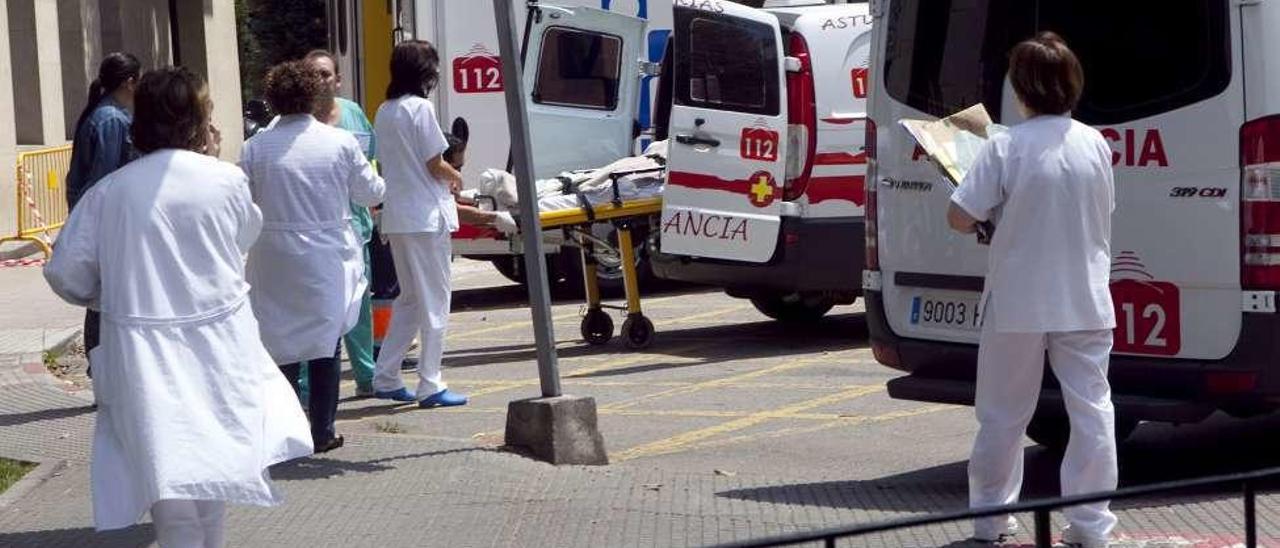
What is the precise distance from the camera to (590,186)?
1203 cm

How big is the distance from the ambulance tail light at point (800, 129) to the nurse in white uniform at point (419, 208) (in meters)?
2.87

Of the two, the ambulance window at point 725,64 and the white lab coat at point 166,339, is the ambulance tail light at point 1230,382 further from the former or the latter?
the ambulance window at point 725,64

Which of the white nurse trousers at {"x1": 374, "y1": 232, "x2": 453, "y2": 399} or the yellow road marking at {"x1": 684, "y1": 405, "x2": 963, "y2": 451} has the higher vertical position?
the white nurse trousers at {"x1": 374, "y1": 232, "x2": 453, "y2": 399}

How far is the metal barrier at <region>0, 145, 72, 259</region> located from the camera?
1966cm

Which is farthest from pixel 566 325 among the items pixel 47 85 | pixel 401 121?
pixel 47 85

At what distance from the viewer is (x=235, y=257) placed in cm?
549

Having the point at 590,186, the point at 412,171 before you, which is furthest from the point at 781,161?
the point at 412,171

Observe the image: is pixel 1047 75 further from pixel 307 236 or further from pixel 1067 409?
pixel 307 236

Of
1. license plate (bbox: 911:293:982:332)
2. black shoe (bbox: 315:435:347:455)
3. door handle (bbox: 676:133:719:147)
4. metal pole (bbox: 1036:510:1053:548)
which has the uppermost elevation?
door handle (bbox: 676:133:719:147)

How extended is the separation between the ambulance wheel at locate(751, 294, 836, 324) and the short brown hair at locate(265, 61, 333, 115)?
18.3ft

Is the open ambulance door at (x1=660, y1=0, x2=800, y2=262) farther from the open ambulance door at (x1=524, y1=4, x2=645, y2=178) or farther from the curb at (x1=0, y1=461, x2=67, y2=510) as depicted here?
the curb at (x1=0, y1=461, x2=67, y2=510)

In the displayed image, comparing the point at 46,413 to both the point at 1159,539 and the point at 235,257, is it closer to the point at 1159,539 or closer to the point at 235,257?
the point at 235,257

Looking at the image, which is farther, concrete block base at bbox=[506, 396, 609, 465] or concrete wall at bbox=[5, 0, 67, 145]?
concrete wall at bbox=[5, 0, 67, 145]

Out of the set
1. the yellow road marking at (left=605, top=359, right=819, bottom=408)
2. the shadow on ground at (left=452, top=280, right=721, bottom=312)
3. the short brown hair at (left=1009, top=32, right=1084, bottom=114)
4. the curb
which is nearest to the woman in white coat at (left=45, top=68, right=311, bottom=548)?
the curb
